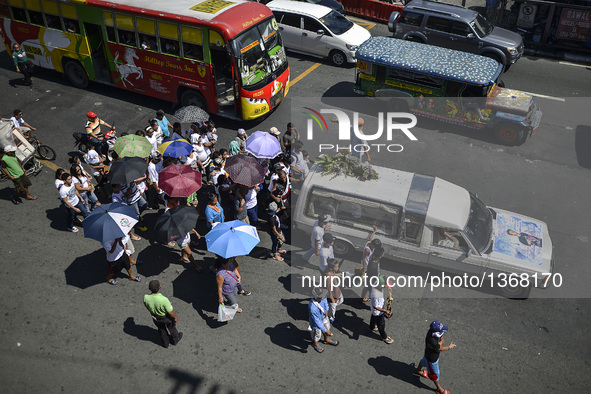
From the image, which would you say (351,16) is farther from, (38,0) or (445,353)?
(445,353)

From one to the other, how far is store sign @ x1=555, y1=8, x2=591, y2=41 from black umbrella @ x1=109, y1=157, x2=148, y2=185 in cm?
1785

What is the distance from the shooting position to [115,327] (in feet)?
29.6

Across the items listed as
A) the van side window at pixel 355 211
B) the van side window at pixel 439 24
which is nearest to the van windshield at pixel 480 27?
the van side window at pixel 439 24

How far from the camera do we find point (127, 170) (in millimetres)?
10086

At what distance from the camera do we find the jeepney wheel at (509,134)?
14.2m

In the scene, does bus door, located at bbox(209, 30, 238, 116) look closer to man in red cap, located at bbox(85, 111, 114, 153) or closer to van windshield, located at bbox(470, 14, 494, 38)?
man in red cap, located at bbox(85, 111, 114, 153)

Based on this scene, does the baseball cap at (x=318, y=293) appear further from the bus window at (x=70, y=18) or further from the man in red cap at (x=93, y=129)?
the bus window at (x=70, y=18)

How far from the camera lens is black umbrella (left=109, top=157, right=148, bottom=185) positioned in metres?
9.98

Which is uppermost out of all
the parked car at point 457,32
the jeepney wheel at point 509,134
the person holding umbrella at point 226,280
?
the parked car at point 457,32

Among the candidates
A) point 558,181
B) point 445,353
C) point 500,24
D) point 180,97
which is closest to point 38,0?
point 180,97

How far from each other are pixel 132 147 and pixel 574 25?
59.3 feet

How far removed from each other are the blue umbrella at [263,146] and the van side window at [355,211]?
1841mm

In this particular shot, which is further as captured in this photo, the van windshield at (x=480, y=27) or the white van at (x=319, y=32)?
the white van at (x=319, y=32)

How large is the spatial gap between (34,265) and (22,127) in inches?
182
